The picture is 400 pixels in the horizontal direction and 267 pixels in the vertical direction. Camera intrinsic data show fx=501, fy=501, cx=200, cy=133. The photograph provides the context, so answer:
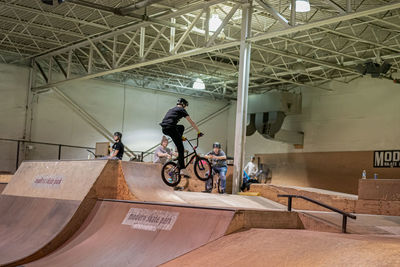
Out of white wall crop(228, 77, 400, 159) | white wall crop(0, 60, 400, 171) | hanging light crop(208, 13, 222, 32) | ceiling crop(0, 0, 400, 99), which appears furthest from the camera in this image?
white wall crop(0, 60, 400, 171)

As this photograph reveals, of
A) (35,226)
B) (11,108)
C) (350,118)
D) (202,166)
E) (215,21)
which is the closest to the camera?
(35,226)

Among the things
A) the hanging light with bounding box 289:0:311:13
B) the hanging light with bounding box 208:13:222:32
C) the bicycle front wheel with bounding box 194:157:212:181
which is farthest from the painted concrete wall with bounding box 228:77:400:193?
the bicycle front wheel with bounding box 194:157:212:181

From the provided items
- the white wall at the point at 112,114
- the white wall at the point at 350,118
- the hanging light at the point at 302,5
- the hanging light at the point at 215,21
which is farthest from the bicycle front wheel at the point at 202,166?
the white wall at the point at 112,114

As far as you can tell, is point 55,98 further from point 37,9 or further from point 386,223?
point 386,223

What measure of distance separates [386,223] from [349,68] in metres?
13.2

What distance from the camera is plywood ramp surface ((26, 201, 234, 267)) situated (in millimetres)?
6086

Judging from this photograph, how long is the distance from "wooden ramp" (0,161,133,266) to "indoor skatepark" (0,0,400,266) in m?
0.03

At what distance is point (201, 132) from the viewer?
38.3 feet

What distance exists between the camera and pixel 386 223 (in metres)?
9.29

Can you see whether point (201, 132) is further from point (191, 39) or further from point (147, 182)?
point (191, 39)

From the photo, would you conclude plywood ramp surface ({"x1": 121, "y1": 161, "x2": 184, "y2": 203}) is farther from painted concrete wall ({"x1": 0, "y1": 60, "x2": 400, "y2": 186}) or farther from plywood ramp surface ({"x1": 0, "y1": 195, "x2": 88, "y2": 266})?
painted concrete wall ({"x1": 0, "y1": 60, "x2": 400, "y2": 186})

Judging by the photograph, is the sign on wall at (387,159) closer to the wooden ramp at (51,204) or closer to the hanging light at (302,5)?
the hanging light at (302,5)

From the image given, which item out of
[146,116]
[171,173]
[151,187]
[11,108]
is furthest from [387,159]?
[11,108]

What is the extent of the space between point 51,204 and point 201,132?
13.1 ft
